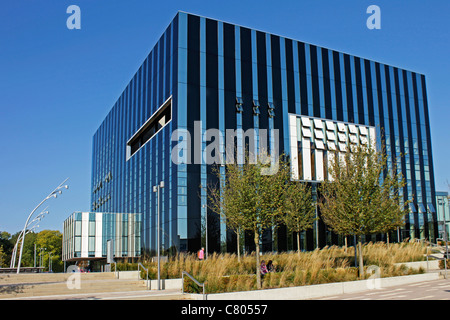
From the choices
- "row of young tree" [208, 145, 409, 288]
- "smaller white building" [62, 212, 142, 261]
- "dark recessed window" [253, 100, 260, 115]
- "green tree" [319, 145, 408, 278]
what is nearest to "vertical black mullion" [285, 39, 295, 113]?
"dark recessed window" [253, 100, 260, 115]

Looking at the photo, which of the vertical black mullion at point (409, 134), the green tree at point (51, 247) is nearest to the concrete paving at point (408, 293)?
the vertical black mullion at point (409, 134)

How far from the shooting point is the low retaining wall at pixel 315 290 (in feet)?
54.5

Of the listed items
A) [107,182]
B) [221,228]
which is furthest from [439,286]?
[107,182]

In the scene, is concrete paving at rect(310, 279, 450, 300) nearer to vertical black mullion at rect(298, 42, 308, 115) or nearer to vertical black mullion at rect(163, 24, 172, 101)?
vertical black mullion at rect(298, 42, 308, 115)

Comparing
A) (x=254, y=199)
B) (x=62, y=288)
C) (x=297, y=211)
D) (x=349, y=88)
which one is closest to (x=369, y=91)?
(x=349, y=88)

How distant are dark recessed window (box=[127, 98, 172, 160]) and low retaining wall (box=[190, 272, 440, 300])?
24.9 m

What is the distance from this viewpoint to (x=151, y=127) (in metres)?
49.4

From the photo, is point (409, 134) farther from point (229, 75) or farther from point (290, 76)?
point (229, 75)

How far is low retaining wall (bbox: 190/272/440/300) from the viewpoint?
54.5ft

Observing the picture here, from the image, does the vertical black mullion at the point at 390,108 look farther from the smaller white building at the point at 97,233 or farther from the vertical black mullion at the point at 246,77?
the smaller white building at the point at 97,233

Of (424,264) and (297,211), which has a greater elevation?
(297,211)

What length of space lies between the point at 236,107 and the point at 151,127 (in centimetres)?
1261
